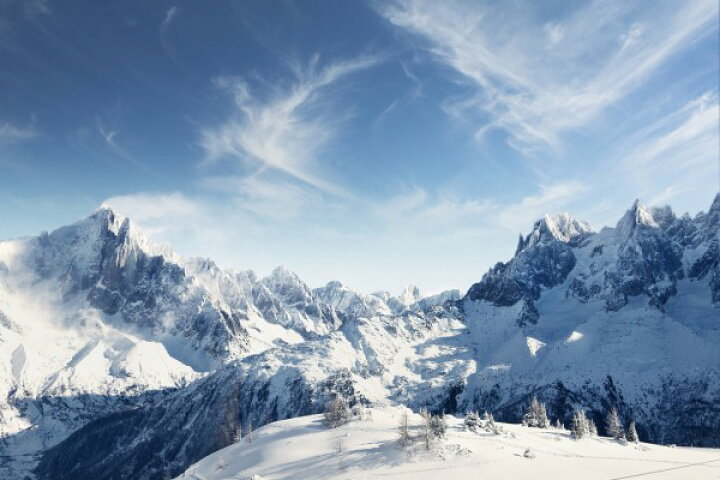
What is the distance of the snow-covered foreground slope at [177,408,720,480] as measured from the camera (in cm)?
8212

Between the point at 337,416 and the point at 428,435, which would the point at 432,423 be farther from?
the point at 337,416

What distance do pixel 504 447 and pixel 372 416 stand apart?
113ft

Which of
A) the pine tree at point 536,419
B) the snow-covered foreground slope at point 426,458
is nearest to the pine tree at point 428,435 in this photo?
the snow-covered foreground slope at point 426,458

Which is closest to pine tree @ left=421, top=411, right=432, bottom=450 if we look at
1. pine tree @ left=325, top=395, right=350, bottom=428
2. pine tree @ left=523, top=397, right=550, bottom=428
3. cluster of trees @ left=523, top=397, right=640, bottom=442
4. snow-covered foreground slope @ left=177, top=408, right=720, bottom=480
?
snow-covered foreground slope @ left=177, top=408, right=720, bottom=480

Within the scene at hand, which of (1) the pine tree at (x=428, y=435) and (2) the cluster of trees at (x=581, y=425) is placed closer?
(1) the pine tree at (x=428, y=435)

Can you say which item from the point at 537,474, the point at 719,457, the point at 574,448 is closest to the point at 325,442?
the point at 537,474

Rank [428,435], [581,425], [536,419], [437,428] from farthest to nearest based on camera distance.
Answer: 1. [536,419]
2. [581,425]
3. [437,428]
4. [428,435]

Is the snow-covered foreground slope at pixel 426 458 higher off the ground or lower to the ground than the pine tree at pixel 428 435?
lower

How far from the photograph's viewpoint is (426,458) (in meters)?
86.9

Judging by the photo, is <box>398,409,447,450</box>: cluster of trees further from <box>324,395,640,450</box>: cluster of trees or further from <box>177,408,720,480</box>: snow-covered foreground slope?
<box>177,408,720,480</box>: snow-covered foreground slope

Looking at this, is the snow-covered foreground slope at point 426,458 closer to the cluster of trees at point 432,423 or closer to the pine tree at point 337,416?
the cluster of trees at point 432,423

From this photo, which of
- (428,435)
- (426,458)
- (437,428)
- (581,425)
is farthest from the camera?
(581,425)

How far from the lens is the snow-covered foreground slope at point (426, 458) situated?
82125 millimetres

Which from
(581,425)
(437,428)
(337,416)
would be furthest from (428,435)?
(581,425)
